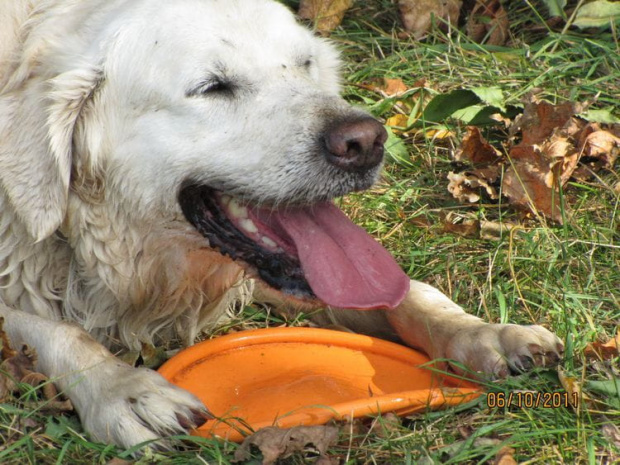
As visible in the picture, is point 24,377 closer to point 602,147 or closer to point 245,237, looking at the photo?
point 245,237

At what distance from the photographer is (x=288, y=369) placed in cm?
347

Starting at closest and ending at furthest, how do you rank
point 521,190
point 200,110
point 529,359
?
1. point 529,359
2. point 200,110
3. point 521,190

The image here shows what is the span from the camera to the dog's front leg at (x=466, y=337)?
3.15 metres

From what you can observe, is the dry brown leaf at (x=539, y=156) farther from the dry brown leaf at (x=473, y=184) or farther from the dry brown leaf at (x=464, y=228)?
the dry brown leaf at (x=464, y=228)

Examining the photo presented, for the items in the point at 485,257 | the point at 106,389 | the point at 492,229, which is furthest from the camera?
the point at 492,229

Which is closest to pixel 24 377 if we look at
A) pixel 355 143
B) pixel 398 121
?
pixel 355 143

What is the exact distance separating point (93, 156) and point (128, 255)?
38 cm

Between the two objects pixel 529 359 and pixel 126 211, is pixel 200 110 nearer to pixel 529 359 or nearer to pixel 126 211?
pixel 126 211

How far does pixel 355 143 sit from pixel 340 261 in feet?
1.38

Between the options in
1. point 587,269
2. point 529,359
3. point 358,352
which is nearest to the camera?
point 529,359

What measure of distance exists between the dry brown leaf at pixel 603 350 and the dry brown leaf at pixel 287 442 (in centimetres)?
94

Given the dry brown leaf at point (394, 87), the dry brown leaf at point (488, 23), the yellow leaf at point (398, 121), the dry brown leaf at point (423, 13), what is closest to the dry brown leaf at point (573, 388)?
the yellow leaf at point (398, 121)

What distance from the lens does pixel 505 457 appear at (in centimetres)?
274

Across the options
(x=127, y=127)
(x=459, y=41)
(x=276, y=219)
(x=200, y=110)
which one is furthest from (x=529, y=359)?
(x=459, y=41)
